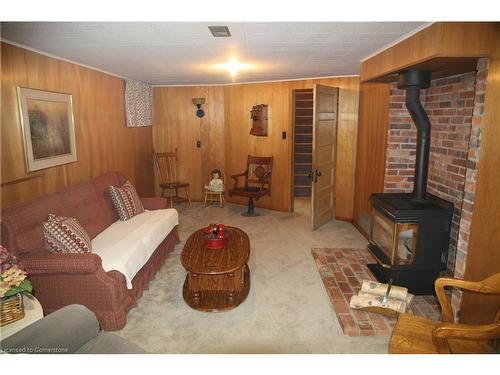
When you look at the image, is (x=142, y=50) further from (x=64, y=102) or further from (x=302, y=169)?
(x=302, y=169)

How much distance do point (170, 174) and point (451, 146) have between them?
4.82 metres

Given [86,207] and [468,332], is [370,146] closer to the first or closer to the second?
[468,332]

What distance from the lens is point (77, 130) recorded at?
3.68 metres

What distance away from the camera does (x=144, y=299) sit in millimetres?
2984

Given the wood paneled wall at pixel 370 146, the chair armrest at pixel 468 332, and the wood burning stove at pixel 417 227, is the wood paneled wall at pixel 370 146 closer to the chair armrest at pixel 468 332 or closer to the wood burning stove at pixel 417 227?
the wood burning stove at pixel 417 227

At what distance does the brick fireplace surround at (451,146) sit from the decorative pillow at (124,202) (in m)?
2.89

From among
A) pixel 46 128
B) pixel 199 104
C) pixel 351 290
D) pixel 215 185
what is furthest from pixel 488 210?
pixel 199 104

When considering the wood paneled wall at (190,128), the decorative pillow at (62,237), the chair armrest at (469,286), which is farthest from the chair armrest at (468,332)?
the wood paneled wall at (190,128)

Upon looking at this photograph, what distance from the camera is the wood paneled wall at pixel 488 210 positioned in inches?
80.1

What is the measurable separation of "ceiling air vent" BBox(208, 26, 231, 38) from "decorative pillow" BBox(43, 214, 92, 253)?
6.13ft

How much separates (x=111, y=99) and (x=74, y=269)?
2.86 meters

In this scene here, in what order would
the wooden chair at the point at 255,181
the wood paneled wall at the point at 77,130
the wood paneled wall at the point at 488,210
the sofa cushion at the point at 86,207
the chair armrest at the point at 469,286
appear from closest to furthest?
the chair armrest at the point at 469,286 → the wood paneled wall at the point at 488,210 → the wood paneled wall at the point at 77,130 → the sofa cushion at the point at 86,207 → the wooden chair at the point at 255,181
